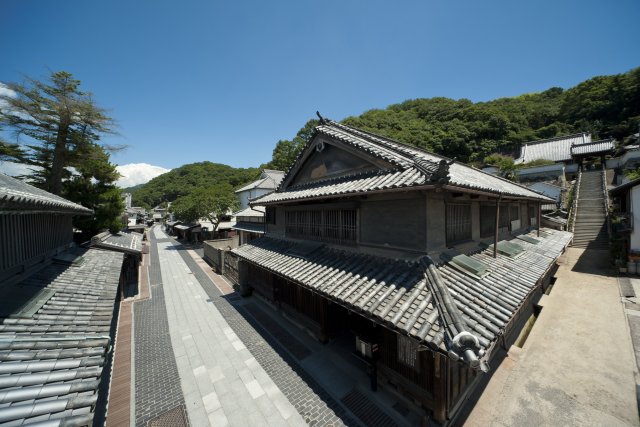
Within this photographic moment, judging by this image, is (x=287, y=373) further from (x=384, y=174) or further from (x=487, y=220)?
(x=487, y=220)

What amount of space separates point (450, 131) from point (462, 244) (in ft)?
193

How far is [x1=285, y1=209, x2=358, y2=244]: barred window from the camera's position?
31.0ft

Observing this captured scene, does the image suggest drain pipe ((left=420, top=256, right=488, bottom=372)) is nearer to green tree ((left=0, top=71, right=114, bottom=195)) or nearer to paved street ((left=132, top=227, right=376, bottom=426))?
paved street ((left=132, top=227, right=376, bottom=426))

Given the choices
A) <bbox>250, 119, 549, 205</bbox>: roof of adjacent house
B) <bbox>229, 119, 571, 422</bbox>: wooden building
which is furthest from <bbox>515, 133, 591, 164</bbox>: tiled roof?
<bbox>250, 119, 549, 205</bbox>: roof of adjacent house

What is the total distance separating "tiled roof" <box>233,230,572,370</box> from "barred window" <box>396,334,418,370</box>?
1766 millimetres

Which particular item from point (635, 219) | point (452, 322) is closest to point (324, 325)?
point (452, 322)

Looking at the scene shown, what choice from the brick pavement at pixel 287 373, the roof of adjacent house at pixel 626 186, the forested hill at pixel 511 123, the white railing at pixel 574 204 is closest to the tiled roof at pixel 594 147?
the white railing at pixel 574 204

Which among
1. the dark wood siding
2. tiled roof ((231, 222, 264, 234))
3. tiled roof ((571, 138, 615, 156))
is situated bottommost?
tiled roof ((231, 222, 264, 234))

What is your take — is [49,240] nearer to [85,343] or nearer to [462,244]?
[85,343]

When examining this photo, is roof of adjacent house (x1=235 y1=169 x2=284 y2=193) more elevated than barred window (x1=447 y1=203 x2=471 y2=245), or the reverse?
roof of adjacent house (x1=235 y1=169 x2=284 y2=193)

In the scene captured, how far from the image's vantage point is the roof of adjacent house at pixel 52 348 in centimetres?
343

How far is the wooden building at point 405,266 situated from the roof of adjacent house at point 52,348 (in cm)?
538

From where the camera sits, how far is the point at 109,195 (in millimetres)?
20438

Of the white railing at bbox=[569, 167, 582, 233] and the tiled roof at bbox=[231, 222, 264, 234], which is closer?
the tiled roof at bbox=[231, 222, 264, 234]
